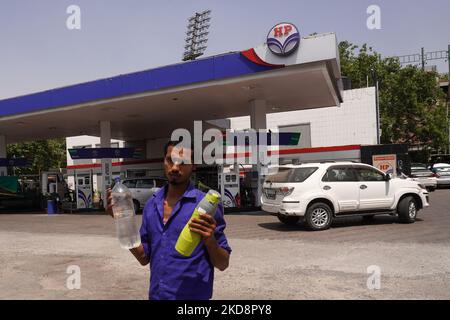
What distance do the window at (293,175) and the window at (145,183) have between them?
967cm

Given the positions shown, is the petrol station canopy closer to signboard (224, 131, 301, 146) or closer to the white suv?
signboard (224, 131, 301, 146)

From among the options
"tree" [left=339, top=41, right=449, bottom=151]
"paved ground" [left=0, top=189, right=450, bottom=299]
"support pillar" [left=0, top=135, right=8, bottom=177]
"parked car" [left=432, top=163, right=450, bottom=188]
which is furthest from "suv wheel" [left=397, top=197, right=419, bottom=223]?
"tree" [left=339, top=41, right=449, bottom=151]

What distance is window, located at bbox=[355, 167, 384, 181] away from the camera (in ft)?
39.1

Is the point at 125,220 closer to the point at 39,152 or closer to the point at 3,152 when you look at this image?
the point at 3,152

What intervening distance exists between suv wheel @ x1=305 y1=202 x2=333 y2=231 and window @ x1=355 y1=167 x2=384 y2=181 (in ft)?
4.53

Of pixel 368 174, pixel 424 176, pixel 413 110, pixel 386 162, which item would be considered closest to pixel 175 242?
pixel 368 174

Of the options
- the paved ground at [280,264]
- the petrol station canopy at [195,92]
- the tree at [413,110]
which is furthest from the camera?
the tree at [413,110]

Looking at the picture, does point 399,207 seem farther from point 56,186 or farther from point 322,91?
point 56,186

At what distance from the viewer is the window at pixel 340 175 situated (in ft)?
38.0

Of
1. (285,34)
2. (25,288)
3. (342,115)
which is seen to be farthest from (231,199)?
(342,115)

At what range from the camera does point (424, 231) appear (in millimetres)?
10539

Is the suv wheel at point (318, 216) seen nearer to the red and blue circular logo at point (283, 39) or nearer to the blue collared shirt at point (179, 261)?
the red and blue circular logo at point (283, 39)

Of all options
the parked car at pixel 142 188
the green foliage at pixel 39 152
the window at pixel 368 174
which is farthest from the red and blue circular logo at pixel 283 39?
the green foliage at pixel 39 152

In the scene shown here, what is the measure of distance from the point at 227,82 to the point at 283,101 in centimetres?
512
